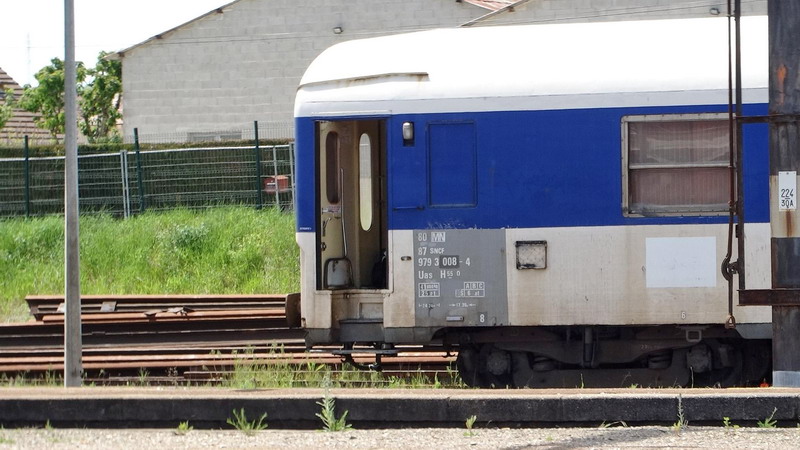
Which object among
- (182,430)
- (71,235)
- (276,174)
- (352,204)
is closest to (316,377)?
(352,204)

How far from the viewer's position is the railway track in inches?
499

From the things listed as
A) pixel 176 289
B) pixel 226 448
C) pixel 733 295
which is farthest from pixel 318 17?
pixel 226 448

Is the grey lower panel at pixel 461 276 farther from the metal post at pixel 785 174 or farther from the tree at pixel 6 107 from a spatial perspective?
the tree at pixel 6 107

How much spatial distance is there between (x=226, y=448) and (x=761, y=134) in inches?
218

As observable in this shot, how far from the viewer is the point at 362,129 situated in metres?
11.4

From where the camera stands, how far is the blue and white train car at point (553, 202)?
33.5ft

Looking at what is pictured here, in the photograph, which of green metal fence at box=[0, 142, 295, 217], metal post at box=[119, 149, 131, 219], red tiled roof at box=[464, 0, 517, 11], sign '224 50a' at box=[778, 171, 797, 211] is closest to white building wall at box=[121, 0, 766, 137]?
red tiled roof at box=[464, 0, 517, 11]

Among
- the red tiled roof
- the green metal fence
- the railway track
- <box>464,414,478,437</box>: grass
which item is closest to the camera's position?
Result: <box>464,414,478,437</box>: grass

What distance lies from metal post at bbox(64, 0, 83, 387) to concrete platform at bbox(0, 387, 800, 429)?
3.50m

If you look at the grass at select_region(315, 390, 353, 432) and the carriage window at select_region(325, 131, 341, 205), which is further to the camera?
the carriage window at select_region(325, 131, 341, 205)

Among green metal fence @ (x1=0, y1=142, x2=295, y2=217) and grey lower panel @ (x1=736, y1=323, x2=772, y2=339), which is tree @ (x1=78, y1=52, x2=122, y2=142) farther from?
grey lower panel @ (x1=736, y1=323, x2=772, y2=339)

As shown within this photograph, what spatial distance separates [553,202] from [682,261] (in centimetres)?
124

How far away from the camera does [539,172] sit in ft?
34.0

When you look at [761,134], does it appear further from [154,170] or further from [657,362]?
[154,170]
